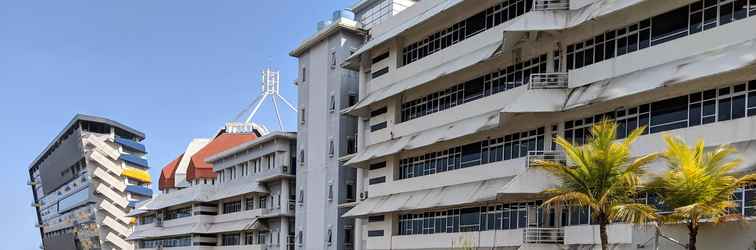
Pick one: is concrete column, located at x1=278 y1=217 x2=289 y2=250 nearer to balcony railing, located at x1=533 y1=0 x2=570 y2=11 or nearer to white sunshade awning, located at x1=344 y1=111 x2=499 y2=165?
white sunshade awning, located at x1=344 y1=111 x2=499 y2=165

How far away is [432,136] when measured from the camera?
37.1m

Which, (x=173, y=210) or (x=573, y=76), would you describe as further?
(x=173, y=210)

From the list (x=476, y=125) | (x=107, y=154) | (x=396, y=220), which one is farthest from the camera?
(x=107, y=154)

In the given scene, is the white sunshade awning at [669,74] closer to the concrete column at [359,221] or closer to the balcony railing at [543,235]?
the balcony railing at [543,235]

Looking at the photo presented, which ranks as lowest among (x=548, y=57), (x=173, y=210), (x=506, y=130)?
(x=173, y=210)

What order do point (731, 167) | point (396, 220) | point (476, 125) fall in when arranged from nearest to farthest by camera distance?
point (731, 167) → point (476, 125) → point (396, 220)

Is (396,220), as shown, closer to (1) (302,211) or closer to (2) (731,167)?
(1) (302,211)

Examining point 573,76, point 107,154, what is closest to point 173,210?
point 107,154

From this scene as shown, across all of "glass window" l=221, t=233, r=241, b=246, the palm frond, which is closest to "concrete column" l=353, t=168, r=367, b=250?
"glass window" l=221, t=233, r=241, b=246

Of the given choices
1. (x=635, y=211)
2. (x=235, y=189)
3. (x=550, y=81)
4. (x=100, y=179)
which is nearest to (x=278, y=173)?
(x=235, y=189)

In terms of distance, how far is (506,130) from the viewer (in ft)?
110

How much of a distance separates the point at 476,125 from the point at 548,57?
4.23 m

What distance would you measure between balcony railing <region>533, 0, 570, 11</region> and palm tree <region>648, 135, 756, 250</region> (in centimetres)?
977

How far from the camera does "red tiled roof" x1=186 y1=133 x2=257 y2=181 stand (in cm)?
6856
